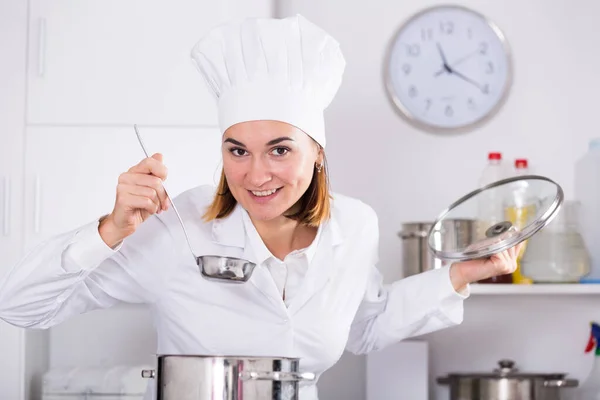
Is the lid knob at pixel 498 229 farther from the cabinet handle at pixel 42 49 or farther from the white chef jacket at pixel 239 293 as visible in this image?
the cabinet handle at pixel 42 49

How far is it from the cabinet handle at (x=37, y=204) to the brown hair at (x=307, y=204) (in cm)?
70

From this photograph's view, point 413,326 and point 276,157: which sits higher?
point 276,157

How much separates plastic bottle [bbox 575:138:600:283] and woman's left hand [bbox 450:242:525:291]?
76 centimetres

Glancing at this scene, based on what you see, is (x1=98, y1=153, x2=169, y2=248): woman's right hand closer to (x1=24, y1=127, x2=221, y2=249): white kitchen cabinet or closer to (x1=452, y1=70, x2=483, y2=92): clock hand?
(x1=24, y1=127, x2=221, y2=249): white kitchen cabinet

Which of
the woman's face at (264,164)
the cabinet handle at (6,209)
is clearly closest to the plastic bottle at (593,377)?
the woman's face at (264,164)

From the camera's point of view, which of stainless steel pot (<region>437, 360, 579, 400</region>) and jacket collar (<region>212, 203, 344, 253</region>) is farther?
stainless steel pot (<region>437, 360, 579, 400</region>)

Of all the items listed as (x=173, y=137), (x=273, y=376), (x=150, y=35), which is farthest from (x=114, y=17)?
(x=273, y=376)

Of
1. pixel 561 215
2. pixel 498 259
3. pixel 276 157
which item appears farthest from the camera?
pixel 561 215

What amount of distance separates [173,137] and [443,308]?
87 centimetres

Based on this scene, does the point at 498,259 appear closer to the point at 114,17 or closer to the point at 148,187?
the point at 148,187

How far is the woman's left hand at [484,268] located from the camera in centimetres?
179

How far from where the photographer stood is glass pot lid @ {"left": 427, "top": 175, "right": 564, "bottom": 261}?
1673 mm

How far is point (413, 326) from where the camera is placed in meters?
1.97

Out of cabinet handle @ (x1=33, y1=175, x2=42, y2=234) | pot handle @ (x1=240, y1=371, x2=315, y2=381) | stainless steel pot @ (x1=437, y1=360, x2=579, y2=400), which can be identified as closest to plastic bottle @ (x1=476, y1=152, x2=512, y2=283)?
stainless steel pot @ (x1=437, y1=360, x2=579, y2=400)
